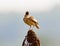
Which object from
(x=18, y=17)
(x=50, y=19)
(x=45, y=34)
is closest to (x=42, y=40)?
(x=45, y=34)

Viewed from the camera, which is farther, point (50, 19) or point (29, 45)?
point (50, 19)

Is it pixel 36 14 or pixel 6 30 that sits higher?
pixel 36 14

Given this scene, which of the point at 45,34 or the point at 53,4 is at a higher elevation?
the point at 53,4

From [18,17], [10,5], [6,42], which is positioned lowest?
[6,42]

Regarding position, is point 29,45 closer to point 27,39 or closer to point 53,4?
point 27,39

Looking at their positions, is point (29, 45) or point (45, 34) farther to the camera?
point (45, 34)

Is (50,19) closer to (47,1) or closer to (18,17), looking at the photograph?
(47,1)

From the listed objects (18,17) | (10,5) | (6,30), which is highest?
(10,5)

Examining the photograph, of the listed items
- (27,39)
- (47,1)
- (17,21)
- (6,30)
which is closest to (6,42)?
(6,30)

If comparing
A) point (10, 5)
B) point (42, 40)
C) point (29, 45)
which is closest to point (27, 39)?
point (29, 45)
